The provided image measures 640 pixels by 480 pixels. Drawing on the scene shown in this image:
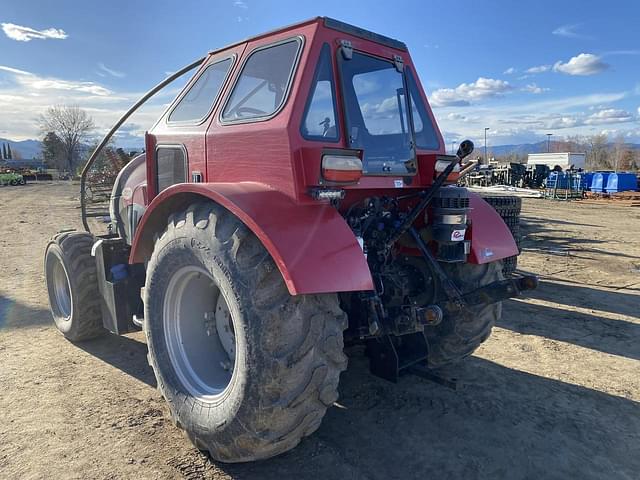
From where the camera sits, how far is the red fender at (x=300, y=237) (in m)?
2.32

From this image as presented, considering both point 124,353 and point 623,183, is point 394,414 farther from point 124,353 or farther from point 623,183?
point 623,183

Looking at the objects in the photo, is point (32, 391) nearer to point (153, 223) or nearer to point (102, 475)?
point (102, 475)

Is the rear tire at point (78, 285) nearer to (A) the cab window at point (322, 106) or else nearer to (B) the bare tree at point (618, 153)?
(A) the cab window at point (322, 106)

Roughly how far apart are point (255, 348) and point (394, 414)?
4.83 ft

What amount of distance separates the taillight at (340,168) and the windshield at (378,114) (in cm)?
54

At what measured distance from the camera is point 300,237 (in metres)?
2.43

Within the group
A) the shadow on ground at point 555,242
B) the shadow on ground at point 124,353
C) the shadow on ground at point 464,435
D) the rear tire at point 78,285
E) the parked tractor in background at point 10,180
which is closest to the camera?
the shadow on ground at point 464,435

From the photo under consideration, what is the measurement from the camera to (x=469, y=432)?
3.20 metres

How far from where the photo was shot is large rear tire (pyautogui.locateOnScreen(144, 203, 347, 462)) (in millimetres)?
2389

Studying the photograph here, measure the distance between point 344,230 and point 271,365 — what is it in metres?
0.79

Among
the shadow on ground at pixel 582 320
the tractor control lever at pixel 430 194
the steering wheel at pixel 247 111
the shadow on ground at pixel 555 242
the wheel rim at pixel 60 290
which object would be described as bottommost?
the shadow on ground at pixel 582 320

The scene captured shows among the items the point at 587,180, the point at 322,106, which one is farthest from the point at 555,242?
the point at 587,180

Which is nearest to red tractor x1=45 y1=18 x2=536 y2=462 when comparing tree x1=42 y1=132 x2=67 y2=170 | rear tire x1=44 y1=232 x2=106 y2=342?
rear tire x1=44 y1=232 x2=106 y2=342

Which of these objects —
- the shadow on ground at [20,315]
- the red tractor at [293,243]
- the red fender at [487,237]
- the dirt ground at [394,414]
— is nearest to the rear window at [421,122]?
the red tractor at [293,243]
